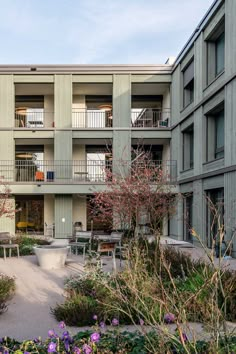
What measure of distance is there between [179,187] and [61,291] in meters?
14.2

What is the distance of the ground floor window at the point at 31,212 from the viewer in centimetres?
2389

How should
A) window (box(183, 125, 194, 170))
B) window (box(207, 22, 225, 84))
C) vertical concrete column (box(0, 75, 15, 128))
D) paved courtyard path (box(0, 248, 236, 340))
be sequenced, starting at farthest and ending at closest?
vertical concrete column (box(0, 75, 15, 128)), window (box(183, 125, 194, 170)), window (box(207, 22, 225, 84)), paved courtyard path (box(0, 248, 236, 340))

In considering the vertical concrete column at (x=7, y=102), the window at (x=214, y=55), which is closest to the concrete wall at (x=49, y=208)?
the vertical concrete column at (x=7, y=102)

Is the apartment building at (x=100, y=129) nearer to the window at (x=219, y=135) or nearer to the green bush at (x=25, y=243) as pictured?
the window at (x=219, y=135)

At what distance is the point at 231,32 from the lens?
1436cm

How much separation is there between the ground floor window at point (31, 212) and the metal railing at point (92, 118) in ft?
18.7

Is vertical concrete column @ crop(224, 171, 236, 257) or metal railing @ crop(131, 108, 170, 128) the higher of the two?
metal railing @ crop(131, 108, 170, 128)

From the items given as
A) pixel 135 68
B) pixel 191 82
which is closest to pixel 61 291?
pixel 191 82

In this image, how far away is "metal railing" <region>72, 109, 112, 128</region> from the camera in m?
23.6

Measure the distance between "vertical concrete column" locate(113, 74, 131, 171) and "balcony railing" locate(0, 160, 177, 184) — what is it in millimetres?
1088

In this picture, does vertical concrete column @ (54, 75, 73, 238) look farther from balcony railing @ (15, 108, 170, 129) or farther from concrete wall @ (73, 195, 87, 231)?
concrete wall @ (73, 195, 87, 231)

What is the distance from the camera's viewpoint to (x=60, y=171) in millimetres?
22016

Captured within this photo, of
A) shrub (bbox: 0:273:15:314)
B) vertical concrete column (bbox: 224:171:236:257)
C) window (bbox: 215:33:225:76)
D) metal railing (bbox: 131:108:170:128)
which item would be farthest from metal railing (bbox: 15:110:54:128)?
shrub (bbox: 0:273:15:314)

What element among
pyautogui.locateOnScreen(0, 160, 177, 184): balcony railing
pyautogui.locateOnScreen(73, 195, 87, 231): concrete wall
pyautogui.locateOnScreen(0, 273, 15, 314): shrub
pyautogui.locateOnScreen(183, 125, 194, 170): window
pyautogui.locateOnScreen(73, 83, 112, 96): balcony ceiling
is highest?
pyautogui.locateOnScreen(73, 83, 112, 96): balcony ceiling
